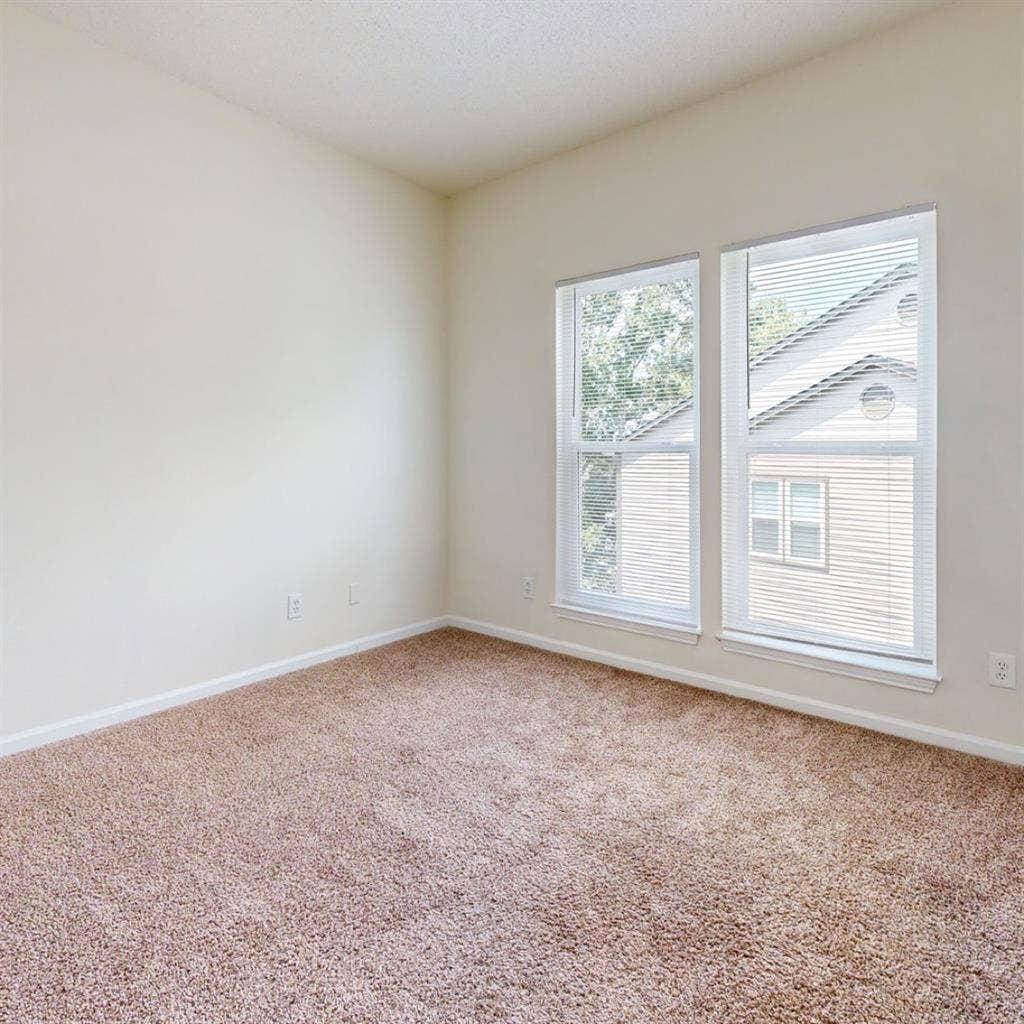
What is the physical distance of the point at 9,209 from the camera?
2361 millimetres

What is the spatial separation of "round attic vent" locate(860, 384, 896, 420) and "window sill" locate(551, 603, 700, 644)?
124cm

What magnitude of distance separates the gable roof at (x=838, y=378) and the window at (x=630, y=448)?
36 centimetres

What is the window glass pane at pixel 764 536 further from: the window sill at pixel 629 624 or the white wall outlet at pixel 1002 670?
the white wall outlet at pixel 1002 670

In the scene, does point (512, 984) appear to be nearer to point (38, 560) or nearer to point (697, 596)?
point (697, 596)

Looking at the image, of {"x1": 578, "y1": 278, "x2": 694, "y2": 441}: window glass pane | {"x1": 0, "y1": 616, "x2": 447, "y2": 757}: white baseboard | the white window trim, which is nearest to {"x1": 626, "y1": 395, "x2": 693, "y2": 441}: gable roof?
{"x1": 578, "y1": 278, "x2": 694, "y2": 441}: window glass pane

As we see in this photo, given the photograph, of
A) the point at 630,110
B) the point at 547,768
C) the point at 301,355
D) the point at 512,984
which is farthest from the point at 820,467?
the point at 301,355

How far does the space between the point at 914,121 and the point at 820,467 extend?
1350 mm

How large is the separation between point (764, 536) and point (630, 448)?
819 mm

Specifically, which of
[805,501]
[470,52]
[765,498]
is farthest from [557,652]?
[470,52]

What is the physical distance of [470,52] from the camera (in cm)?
263

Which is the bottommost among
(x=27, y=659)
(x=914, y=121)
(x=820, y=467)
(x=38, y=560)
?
(x=27, y=659)

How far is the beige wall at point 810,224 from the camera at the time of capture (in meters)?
2.31

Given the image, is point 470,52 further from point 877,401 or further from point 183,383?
point 877,401

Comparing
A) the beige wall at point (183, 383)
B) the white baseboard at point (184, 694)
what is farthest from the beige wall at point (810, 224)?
the white baseboard at point (184, 694)
